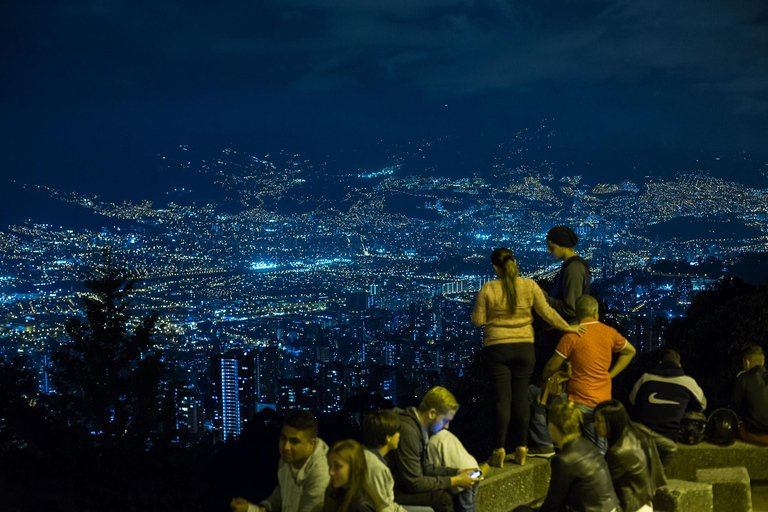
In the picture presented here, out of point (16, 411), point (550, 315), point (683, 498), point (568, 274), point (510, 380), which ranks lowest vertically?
point (16, 411)

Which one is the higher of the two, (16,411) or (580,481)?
(580,481)

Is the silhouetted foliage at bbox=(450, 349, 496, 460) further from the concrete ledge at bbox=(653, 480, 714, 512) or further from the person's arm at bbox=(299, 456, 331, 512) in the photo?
the person's arm at bbox=(299, 456, 331, 512)

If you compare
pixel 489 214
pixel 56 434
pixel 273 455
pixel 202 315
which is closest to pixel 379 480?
pixel 273 455

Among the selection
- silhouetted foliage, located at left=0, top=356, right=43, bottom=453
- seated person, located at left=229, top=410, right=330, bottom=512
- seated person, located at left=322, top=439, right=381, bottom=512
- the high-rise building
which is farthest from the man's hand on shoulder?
the high-rise building

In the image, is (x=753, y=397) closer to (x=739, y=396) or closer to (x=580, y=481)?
(x=739, y=396)

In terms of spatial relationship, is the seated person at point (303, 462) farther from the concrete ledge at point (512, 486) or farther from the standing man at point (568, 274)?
the standing man at point (568, 274)

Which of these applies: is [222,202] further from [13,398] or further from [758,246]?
[13,398]

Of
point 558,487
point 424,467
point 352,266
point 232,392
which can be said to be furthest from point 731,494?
point 352,266

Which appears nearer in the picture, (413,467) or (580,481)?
(580,481)
